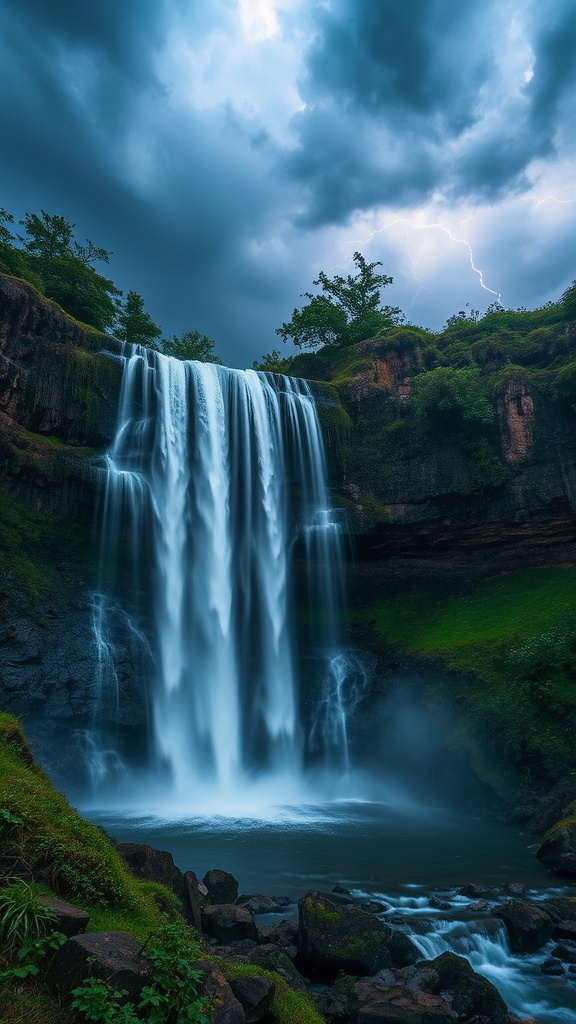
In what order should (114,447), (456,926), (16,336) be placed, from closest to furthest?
1. (456,926)
2. (16,336)
3. (114,447)

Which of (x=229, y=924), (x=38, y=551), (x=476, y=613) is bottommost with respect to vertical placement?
(x=229, y=924)

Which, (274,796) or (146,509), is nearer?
(274,796)

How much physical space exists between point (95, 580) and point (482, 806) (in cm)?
1627

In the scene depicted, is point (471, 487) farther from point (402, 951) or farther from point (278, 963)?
Answer: point (278, 963)

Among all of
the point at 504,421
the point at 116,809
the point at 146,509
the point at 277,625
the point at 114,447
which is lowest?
the point at 116,809

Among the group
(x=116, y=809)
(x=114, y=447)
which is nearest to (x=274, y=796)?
(x=116, y=809)

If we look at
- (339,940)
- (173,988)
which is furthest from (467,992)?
(173,988)

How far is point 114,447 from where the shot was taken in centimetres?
2406

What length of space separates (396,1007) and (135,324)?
3774cm

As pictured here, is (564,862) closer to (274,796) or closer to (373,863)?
(373,863)

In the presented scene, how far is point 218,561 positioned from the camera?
23.7 meters

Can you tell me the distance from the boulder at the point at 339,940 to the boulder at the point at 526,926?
2.13 m

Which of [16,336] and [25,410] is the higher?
[16,336]

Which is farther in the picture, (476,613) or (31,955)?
(476,613)
